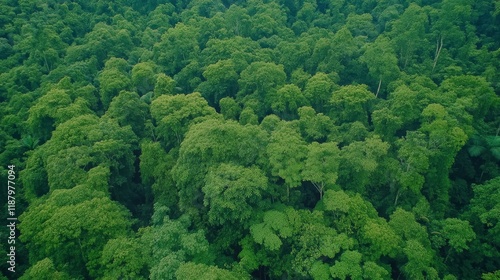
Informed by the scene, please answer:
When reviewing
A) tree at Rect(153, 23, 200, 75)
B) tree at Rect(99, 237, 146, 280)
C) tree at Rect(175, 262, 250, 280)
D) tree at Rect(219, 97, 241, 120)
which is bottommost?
tree at Rect(99, 237, 146, 280)

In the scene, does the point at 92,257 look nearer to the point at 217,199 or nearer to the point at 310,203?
the point at 217,199

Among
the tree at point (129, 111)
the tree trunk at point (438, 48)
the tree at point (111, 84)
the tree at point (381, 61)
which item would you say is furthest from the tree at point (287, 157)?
the tree trunk at point (438, 48)

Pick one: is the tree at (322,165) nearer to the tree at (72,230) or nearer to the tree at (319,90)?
the tree at (319,90)

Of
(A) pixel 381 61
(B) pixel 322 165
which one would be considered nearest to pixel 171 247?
(B) pixel 322 165

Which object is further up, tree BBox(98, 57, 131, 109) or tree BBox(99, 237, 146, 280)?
tree BBox(98, 57, 131, 109)

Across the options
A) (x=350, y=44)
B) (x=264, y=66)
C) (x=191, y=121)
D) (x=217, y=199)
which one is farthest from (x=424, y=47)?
(x=217, y=199)

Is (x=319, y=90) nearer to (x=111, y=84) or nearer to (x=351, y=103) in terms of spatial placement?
(x=351, y=103)

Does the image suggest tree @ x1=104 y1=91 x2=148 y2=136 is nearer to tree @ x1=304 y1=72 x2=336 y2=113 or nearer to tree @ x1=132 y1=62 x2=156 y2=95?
tree @ x1=132 y1=62 x2=156 y2=95

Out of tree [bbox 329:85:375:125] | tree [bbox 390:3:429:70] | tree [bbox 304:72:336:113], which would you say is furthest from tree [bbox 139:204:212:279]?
tree [bbox 390:3:429:70]

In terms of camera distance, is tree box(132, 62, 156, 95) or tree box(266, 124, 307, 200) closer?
tree box(266, 124, 307, 200)
